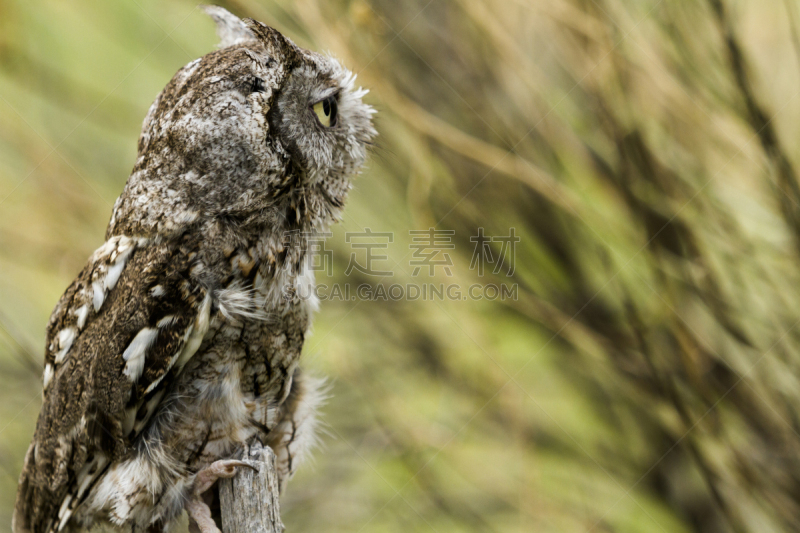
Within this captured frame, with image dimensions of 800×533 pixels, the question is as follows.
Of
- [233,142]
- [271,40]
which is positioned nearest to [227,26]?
[271,40]

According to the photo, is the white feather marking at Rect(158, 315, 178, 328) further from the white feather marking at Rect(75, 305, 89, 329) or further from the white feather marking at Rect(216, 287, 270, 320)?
the white feather marking at Rect(75, 305, 89, 329)

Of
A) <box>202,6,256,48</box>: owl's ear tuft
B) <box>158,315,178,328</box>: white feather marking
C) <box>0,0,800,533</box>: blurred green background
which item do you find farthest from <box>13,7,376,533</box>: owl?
<box>0,0,800,533</box>: blurred green background

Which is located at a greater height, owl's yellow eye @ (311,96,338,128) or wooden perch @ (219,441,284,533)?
owl's yellow eye @ (311,96,338,128)

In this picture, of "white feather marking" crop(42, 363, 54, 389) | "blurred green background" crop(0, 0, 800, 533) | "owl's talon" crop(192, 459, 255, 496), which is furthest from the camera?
"blurred green background" crop(0, 0, 800, 533)

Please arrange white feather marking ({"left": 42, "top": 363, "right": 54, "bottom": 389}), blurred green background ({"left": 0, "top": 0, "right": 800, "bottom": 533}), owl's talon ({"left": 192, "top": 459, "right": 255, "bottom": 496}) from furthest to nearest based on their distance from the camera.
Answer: blurred green background ({"left": 0, "top": 0, "right": 800, "bottom": 533}), white feather marking ({"left": 42, "top": 363, "right": 54, "bottom": 389}), owl's talon ({"left": 192, "top": 459, "right": 255, "bottom": 496})

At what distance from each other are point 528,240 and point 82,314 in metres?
2.16

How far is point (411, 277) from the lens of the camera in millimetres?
2957

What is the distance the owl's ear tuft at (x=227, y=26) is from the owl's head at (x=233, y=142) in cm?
12

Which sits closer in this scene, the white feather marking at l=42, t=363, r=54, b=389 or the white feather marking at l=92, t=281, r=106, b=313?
the white feather marking at l=92, t=281, r=106, b=313

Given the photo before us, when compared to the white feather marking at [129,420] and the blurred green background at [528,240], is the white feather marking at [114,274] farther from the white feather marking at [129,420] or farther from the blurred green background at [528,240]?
the blurred green background at [528,240]

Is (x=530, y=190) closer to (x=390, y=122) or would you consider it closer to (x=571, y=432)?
(x=390, y=122)

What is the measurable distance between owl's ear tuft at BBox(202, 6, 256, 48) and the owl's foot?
1.11 meters

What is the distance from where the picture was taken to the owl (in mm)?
1266

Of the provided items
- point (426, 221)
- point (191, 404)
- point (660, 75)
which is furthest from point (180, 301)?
point (660, 75)
